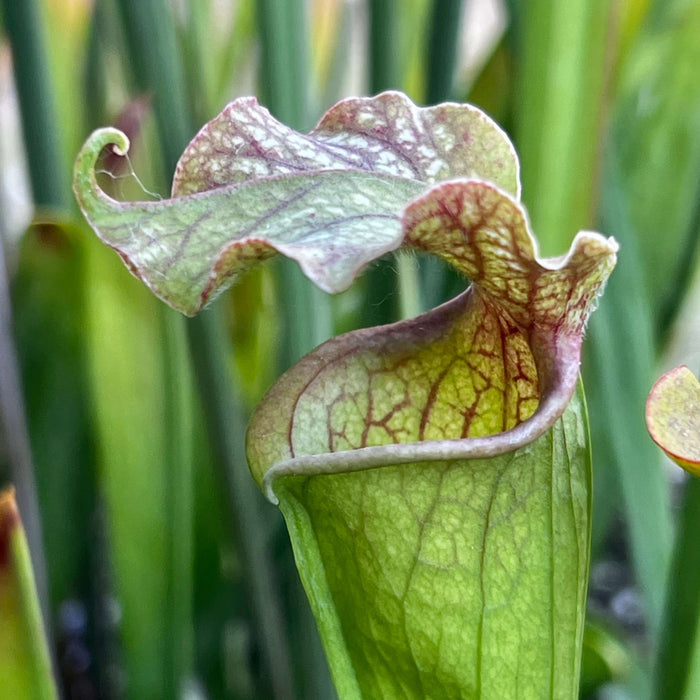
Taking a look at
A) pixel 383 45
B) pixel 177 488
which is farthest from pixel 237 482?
pixel 383 45

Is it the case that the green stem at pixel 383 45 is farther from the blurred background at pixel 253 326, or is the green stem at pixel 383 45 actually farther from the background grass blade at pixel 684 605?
the background grass blade at pixel 684 605

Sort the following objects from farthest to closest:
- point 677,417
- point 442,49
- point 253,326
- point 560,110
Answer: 1. point 253,326
2. point 442,49
3. point 560,110
4. point 677,417

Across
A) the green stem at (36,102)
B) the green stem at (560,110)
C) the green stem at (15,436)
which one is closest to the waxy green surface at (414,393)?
the green stem at (560,110)

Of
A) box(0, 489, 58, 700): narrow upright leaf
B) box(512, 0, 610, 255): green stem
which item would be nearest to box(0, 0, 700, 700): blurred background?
box(512, 0, 610, 255): green stem

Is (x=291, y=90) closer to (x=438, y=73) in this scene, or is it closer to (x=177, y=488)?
(x=438, y=73)

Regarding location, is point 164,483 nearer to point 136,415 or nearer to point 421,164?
point 136,415
